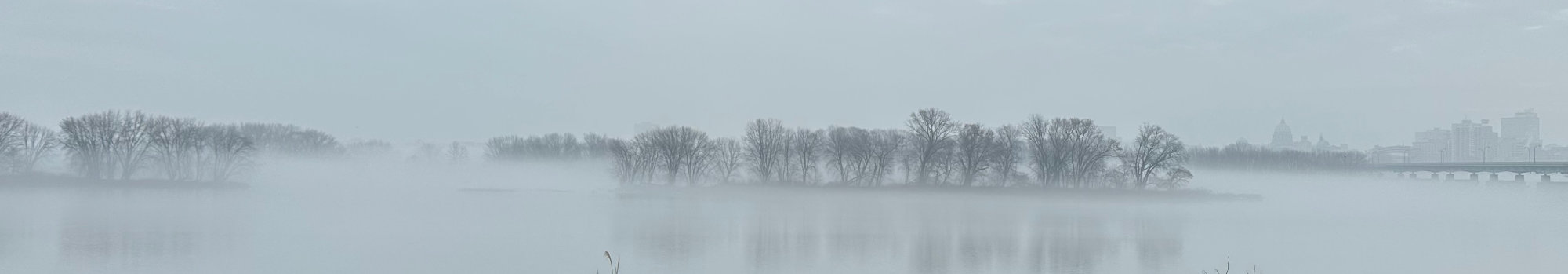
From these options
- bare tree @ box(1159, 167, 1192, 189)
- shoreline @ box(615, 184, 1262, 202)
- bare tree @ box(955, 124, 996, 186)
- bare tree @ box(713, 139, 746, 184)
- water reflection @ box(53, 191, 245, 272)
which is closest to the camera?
water reflection @ box(53, 191, 245, 272)

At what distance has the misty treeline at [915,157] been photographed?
46688 mm

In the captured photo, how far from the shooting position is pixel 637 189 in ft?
160

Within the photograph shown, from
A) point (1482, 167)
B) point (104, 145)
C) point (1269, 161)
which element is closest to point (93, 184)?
point (104, 145)

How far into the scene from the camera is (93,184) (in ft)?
140

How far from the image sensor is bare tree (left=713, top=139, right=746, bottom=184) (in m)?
50.3

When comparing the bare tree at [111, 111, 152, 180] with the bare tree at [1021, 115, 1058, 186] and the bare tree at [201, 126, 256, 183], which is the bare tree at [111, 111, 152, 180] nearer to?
the bare tree at [201, 126, 256, 183]

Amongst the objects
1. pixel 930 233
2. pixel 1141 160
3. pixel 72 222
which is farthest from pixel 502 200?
pixel 1141 160

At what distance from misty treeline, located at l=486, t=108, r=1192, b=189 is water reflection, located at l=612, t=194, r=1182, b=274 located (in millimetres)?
9391

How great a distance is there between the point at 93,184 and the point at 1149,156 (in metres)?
37.3

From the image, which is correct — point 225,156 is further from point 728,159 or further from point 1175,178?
point 1175,178

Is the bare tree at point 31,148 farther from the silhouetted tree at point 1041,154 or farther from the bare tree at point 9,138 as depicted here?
the silhouetted tree at point 1041,154

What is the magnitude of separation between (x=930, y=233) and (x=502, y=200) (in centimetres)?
1897

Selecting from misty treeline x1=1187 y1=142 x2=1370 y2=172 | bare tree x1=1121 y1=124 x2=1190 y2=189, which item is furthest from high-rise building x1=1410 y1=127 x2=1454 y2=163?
bare tree x1=1121 y1=124 x2=1190 y2=189

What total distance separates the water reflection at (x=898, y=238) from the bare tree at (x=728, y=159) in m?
12.5
